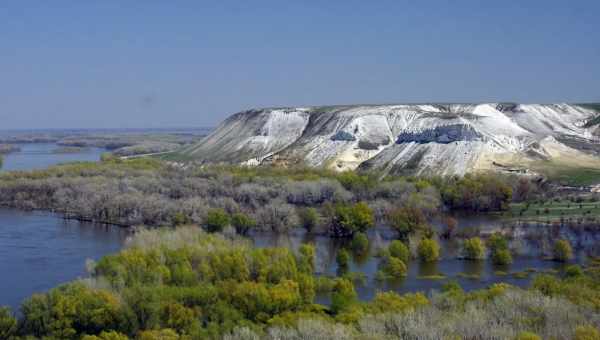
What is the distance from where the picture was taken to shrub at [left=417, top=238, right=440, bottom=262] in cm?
Answer: 2952

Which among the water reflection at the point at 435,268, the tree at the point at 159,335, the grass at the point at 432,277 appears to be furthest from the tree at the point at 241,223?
the tree at the point at 159,335

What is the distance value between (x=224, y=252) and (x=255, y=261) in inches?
48.2

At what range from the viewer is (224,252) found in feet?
79.4

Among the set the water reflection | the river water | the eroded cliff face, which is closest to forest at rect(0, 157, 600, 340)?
the water reflection

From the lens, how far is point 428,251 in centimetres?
2950

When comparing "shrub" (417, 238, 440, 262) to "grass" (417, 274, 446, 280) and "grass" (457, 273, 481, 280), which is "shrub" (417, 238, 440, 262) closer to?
"grass" (457, 273, 481, 280)

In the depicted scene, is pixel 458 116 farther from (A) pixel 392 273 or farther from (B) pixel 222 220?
(A) pixel 392 273

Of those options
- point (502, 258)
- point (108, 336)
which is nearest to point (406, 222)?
point (502, 258)

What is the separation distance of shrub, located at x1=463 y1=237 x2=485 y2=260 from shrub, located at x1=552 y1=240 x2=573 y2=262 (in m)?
2.83

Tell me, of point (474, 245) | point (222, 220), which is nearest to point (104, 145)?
point (222, 220)

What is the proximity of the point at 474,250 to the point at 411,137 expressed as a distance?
31.0m

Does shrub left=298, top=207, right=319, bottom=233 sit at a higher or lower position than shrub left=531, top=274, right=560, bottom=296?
lower

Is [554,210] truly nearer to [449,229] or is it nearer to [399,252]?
[449,229]

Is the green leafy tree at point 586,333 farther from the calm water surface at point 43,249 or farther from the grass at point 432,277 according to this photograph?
the calm water surface at point 43,249
